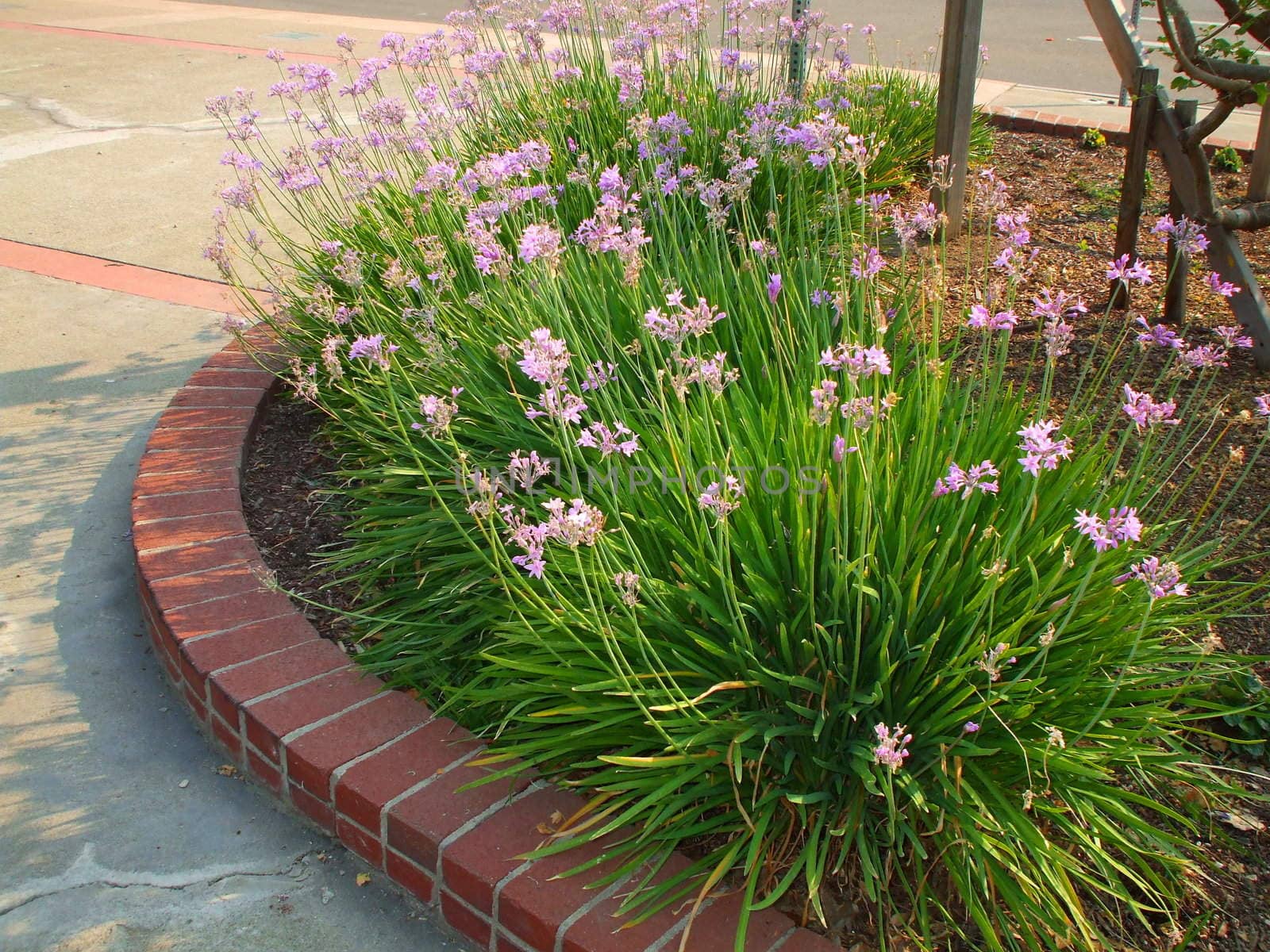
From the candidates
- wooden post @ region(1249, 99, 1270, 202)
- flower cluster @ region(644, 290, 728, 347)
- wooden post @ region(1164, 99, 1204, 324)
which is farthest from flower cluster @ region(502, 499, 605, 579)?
wooden post @ region(1249, 99, 1270, 202)

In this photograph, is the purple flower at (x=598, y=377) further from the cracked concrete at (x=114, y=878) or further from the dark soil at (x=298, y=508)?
the cracked concrete at (x=114, y=878)

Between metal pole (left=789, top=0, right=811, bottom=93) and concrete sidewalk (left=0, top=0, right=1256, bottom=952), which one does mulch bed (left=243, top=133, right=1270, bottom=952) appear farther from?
metal pole (left=789, top=0, right=811, bottom=93)

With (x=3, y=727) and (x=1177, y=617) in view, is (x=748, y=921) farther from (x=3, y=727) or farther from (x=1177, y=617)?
(x=3, y=727)

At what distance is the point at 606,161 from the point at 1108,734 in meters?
3.42

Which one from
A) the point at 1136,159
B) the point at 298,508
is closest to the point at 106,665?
the point at 298,508

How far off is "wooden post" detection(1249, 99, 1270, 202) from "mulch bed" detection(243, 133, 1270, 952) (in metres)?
0.36

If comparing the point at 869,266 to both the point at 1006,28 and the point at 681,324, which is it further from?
the point at 1006,28

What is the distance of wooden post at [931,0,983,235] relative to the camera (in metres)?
4.82

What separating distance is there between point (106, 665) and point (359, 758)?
1050 millimetres

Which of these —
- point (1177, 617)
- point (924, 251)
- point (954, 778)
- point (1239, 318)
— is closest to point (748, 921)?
point (954, 778)

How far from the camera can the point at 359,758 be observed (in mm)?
2508

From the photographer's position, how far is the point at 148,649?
3.20 meters

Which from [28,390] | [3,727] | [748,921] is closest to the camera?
[748,921]

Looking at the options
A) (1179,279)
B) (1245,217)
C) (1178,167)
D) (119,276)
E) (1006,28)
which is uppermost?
(1178,167)
